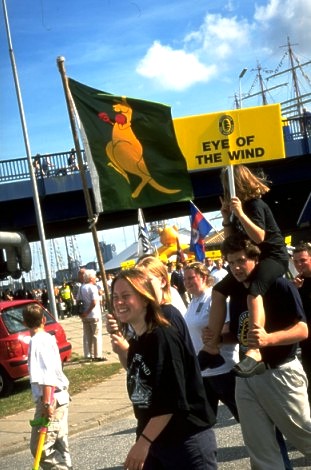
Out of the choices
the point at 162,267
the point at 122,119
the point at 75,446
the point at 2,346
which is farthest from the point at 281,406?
the point at 2,346

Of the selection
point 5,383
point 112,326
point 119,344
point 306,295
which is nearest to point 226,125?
point 306,295

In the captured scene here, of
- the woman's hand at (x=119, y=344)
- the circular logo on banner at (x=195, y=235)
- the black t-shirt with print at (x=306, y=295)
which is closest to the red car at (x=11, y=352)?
the black t-shirt with print at (x=306, y=295)

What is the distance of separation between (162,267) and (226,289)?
36.0 inches

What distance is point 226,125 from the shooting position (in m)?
10.6

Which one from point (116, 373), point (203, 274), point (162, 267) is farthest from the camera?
point (116, 373)

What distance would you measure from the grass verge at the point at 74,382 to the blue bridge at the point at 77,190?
1440 centimetres

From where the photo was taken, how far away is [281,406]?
15.5 ft

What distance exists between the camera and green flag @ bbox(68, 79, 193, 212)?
723 cm

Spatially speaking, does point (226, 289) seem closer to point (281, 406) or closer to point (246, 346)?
point (246, 346)

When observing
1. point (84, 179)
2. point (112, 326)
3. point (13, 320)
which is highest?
point (84, 179)

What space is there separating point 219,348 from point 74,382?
27.1 feet

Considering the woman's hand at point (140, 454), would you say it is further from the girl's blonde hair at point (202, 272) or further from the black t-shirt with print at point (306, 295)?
the girl's blonde hair at point (202, 272)

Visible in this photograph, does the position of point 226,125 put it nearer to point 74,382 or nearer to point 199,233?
point 74,382

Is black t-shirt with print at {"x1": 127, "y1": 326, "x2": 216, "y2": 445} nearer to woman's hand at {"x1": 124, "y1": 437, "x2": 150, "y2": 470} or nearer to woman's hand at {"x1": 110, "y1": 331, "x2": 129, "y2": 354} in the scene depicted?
woman's hand at {"x1": 124, "y1": 437, "x2": 150, "y2": 470}
